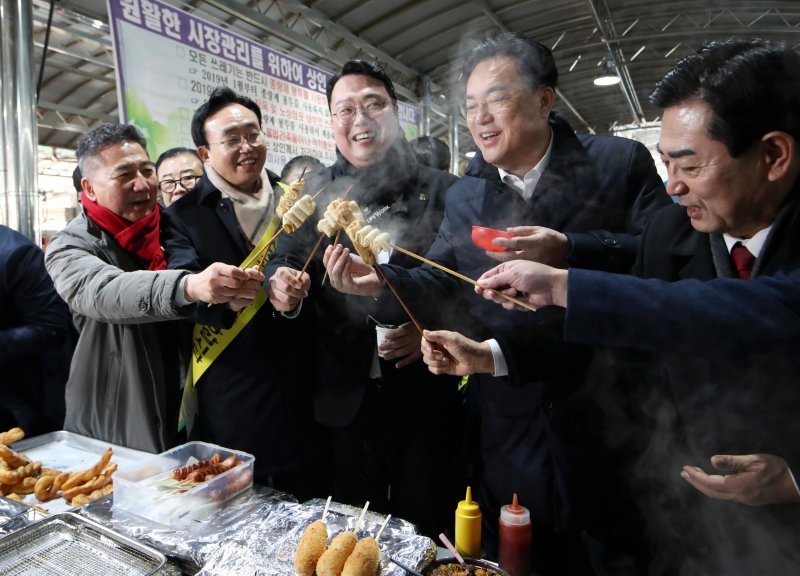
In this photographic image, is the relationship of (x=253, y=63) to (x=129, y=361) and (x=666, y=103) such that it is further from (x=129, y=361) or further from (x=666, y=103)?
(x=666, y=103)

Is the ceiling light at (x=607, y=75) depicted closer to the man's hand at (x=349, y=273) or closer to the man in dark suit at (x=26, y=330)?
the man's hand at (x=349, y=273)

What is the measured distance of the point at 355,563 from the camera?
5.44 ft

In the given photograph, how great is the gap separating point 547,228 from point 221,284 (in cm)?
142

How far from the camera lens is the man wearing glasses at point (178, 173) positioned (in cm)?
429

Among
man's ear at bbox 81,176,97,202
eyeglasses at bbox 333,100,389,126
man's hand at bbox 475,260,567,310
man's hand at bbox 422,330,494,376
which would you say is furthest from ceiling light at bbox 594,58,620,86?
man's ear at bbox 81,176,97,202

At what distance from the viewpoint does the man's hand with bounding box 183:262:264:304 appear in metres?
2.24

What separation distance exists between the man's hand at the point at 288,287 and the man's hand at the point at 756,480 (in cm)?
170

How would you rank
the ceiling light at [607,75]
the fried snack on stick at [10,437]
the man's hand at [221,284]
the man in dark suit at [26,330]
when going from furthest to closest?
the ceiling light at [607,75]
the man in dark suit at [26,330]
the fried snack on stick at [10,437]
the man's hand at [221,284]

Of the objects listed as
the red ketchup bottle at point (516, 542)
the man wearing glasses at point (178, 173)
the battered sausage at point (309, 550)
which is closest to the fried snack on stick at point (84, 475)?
the battered sausage at point (309, 550)

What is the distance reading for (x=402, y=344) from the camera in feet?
8.35

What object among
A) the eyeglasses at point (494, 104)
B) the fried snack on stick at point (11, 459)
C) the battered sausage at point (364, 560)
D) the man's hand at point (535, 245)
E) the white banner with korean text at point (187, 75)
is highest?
the white banner with korean text at point (187, 75)

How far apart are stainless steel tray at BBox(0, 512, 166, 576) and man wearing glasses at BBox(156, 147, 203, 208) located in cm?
292

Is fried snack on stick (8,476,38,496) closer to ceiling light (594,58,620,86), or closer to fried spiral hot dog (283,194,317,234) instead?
fried spiral hot dog (283,194,317,234)

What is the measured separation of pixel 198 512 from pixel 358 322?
1.17 metres
